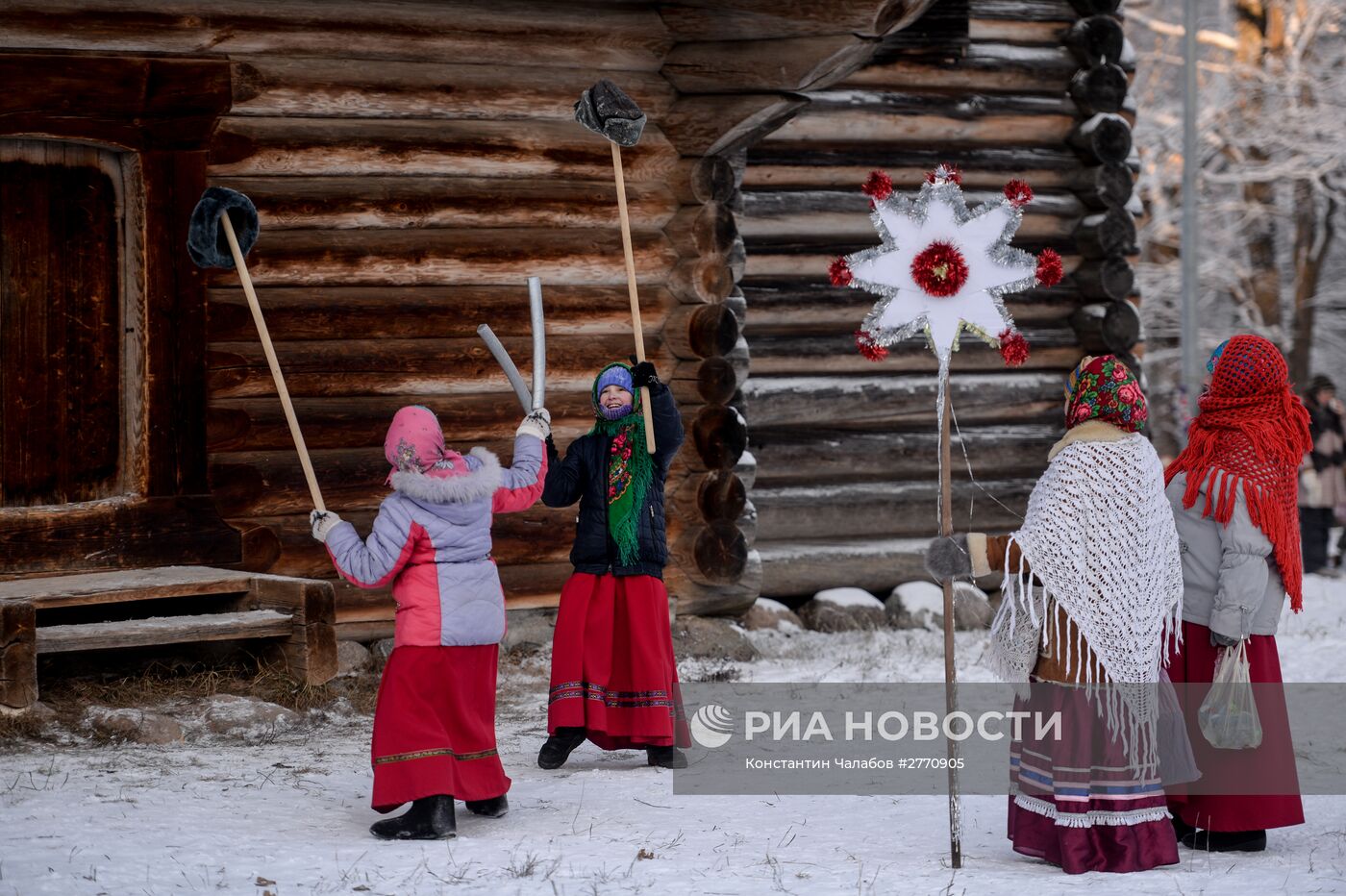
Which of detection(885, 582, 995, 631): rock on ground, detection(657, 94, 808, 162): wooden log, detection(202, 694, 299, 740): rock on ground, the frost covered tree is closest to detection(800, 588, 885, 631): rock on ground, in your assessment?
detection(885, 582, 995, 631): rock on ground

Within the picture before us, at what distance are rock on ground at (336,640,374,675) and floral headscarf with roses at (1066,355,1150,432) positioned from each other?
441 cm

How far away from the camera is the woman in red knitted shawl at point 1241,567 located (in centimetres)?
548

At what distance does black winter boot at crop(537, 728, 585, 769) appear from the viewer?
6.70m

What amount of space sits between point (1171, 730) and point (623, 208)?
297 centimetres

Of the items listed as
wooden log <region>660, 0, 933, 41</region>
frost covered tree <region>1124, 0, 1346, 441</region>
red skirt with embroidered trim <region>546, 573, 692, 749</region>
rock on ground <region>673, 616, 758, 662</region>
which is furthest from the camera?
frost covered tree <region>1124, 0, 1346, 441</region>

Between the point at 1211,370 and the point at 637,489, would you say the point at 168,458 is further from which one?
the point at 1211,370

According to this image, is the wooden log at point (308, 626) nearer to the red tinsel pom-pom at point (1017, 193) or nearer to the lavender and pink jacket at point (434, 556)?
the lavender and pink jacket at point (434, 556)

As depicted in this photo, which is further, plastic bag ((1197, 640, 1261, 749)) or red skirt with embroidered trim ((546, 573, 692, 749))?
red skirt with embroidered trim ((546, 573, 692, 749))

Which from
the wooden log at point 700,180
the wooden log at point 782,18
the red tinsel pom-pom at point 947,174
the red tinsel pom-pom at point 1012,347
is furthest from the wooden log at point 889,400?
the red tinsel pom-pom at point 1012,347

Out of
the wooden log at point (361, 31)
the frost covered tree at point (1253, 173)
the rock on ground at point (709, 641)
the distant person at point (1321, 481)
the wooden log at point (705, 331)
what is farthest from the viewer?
the frost covered tree at point (1253, 173)

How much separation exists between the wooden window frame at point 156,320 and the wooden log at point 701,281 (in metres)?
2.61

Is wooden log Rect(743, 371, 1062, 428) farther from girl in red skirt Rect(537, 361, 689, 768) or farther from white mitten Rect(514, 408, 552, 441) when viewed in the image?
white mitten Rect(514, 408, 552, 441)

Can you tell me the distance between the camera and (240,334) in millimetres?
8141

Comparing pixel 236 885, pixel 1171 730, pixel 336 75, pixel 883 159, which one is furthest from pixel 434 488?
pixel 883 159
